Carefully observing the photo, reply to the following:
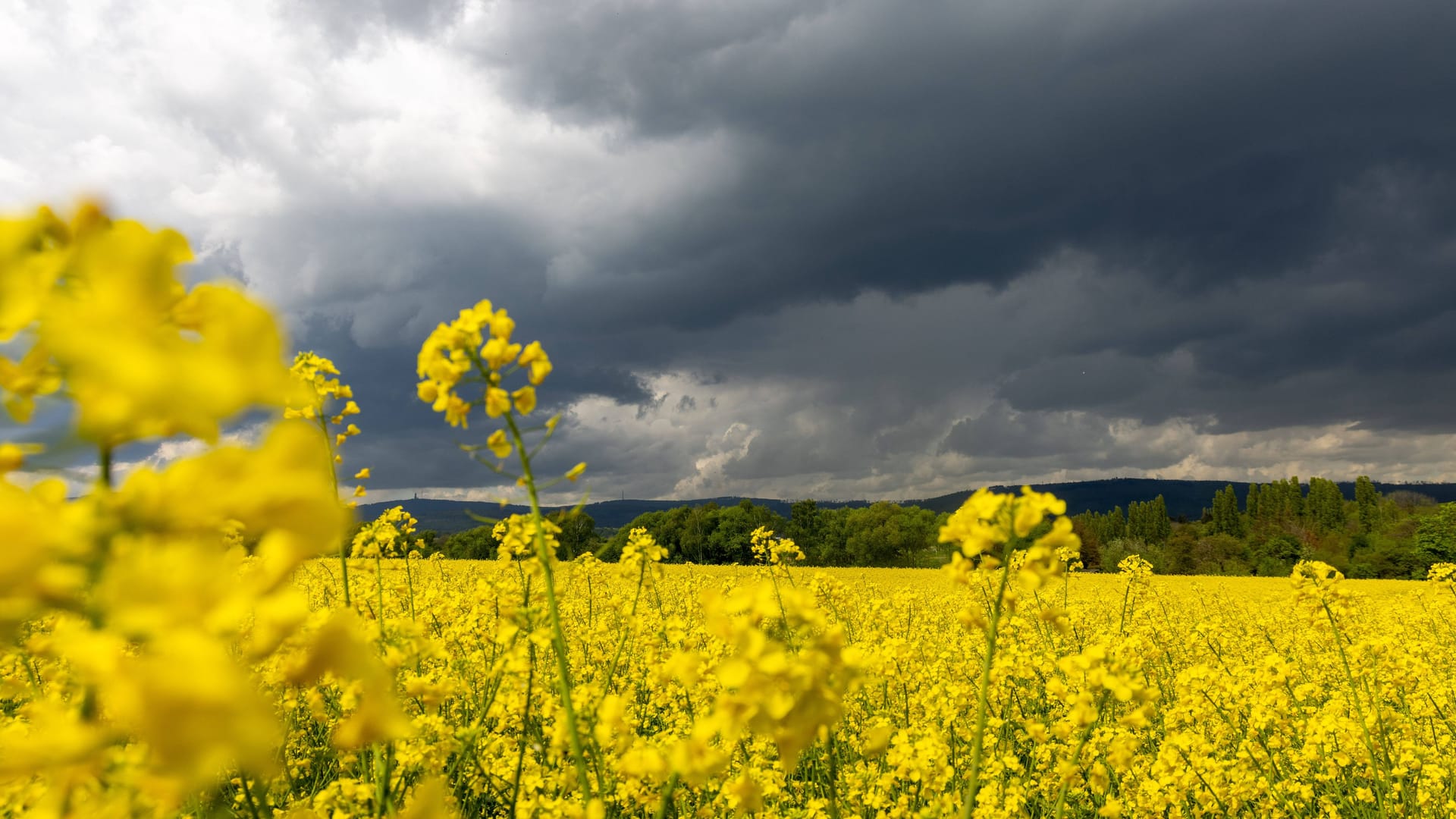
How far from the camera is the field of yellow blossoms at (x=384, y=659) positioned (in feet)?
1.79

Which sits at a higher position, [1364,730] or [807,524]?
[1364,730]

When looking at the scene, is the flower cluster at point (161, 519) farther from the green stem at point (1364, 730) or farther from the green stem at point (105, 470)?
the green stem at point (1364, 730)

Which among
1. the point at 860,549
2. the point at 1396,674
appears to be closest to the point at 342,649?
the point at 1396,674

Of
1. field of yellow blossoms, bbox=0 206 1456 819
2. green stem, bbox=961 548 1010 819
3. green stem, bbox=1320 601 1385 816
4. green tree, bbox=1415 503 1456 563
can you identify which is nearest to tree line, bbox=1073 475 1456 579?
green tree, bbox=1415 503 1456 563

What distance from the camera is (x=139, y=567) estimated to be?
52cm

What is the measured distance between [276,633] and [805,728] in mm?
938

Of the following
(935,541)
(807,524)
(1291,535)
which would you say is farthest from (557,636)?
(1291,535)

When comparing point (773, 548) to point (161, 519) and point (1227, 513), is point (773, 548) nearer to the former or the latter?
point (161, 519)

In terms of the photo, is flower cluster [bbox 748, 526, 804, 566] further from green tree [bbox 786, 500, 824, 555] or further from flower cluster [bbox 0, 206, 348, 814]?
green tree [bbox 786, 500, 824, 555]

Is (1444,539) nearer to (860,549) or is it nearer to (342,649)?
(860,549)

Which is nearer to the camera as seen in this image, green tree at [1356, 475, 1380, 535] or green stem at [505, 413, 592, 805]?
green stem at [505, 413, 592, 805]

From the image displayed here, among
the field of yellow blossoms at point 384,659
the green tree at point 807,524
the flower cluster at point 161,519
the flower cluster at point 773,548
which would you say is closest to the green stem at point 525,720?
the field of yellow blossoms at point 384,659

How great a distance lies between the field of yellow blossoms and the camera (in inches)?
21.5

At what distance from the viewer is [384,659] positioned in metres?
2.85
